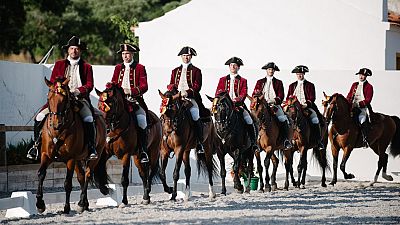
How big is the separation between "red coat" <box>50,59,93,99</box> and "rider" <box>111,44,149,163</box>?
143 cm

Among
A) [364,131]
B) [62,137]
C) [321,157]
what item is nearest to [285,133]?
[321,157]

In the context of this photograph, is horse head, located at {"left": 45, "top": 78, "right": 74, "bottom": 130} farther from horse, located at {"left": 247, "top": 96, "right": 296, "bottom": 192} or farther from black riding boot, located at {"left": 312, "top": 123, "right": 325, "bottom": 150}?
black riding boot, located at {"left": 312, "top": 123, "right": 325, "bottom": 150}

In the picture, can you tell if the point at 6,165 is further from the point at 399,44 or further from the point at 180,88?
the point at 399,44

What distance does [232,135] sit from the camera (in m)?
20.1

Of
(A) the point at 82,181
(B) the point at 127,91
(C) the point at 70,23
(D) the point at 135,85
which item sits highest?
(C) the point at 70,23

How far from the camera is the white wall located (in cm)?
2961

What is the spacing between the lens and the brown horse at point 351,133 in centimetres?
2291

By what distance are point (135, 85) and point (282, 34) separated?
1307 centimetres

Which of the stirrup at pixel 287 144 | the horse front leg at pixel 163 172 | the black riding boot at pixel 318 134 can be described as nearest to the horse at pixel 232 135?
the stirrup at pixel 287 144

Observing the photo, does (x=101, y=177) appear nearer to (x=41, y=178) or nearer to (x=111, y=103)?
(x=111, y=103)

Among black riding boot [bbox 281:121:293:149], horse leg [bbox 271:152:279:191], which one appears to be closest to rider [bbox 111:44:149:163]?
black riding boot [bbox 281:121:293:149]

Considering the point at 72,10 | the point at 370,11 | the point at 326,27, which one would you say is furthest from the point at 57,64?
the point at 72,10

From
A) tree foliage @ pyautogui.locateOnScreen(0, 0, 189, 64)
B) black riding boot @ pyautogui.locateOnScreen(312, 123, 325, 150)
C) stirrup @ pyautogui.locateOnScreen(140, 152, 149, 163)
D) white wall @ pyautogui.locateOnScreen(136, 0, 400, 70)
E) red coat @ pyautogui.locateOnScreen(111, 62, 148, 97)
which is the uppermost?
tree foliage @ pyautogui.locateOnScreen(0, 0, 189, 64)

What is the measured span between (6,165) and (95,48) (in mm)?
32503
